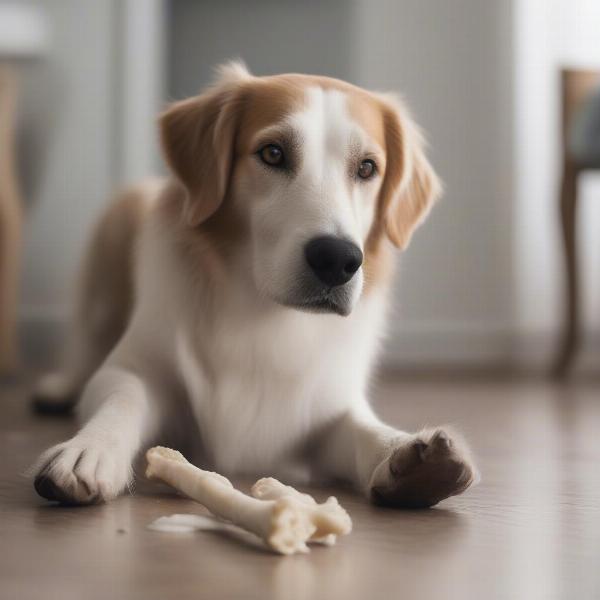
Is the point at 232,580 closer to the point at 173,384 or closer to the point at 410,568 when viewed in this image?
the point at 410,568

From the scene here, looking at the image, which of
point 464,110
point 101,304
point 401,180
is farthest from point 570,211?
point 401,180

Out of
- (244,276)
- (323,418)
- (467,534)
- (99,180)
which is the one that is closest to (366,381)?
(323,418)

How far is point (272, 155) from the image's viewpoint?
5.04ft

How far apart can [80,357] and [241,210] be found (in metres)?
1.03

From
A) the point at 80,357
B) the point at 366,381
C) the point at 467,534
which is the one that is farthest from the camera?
the point at 80,357

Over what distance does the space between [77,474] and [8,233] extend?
248 cm

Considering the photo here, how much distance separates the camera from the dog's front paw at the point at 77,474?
125cm

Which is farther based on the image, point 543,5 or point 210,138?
point 543,5

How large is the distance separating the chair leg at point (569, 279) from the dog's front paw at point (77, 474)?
2.68m

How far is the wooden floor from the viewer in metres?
0.95

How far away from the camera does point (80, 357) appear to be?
2467mm

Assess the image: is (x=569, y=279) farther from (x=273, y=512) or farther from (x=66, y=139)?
(x=273, y=512)

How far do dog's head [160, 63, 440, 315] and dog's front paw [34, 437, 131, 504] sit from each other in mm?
358

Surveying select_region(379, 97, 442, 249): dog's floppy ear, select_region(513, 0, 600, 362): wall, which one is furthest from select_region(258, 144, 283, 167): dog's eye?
select_region(513, 0, 600, 362): wall
